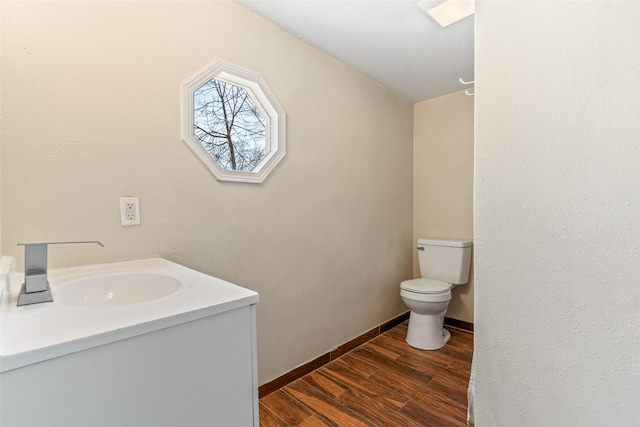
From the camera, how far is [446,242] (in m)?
2.46

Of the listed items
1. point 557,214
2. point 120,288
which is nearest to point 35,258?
point 120,288

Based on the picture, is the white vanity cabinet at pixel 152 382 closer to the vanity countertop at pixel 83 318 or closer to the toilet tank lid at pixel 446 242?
the vanity countertop at pixel 83 318

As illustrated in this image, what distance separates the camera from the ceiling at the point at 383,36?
1.54 m

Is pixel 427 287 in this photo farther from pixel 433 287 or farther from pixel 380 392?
pixel 380 392

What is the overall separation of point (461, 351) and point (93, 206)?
7.92ft

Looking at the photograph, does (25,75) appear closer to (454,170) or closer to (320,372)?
(320,372)

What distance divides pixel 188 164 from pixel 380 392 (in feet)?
5.30

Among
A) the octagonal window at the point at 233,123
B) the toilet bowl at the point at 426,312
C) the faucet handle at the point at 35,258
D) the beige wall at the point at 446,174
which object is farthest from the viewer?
the beige wall at the point at 446,174

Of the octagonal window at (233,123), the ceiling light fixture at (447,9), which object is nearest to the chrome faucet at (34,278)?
the octagonal window at (233,123)

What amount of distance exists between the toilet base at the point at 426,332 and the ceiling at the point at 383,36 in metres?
1.86

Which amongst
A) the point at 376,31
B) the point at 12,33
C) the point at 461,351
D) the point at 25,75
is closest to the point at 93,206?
the point at 25,75

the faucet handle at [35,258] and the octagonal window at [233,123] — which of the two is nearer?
the faucet handle at [35,258]

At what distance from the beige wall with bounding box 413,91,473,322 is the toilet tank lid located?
12cm

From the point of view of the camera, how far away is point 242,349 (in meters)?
0.74
